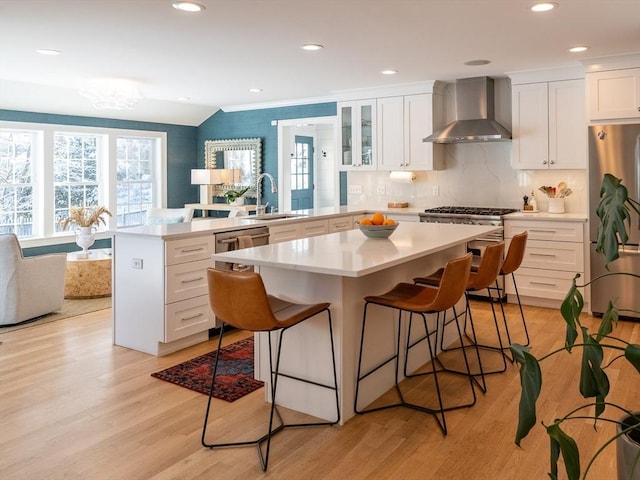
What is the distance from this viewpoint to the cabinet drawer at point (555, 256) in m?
5.13

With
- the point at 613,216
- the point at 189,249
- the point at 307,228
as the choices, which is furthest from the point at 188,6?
the point at 613,216

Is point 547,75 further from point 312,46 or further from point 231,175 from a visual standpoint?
point 231,175

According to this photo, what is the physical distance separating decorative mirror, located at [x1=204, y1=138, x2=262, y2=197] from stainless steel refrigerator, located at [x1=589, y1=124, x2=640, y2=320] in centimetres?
470

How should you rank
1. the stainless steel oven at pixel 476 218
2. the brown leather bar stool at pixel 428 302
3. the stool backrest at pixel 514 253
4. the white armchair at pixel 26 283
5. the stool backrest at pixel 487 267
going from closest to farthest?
the brown leather bar stool at pixel 428 302 → the stool backrest at pixel 487 267 → the stool backrest at pixel 514 253 → the white armchair at pixel 26 283 → the stainless steel oven at pixel 476 218

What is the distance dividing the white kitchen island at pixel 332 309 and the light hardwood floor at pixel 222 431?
0.68 ft

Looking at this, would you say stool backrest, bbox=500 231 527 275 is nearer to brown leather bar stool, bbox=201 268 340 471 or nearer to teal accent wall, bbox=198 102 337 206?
brown leather bar stool, bbox=201 268 340 471

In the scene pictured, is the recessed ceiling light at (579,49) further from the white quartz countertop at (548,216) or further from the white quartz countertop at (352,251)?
the white quartz countertop at (352,251)

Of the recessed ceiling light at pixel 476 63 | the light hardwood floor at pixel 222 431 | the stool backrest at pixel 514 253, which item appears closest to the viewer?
the light hardwood floor at pixel 222 431

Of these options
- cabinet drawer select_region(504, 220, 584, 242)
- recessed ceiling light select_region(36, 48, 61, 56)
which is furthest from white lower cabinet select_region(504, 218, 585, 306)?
recessed ceiling light select_region(36, 48, 61, 56)

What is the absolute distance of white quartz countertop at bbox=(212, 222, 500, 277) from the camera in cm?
261

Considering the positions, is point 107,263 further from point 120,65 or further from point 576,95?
point 576,95

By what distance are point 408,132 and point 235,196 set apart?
3.01 metres

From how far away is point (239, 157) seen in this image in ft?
27.6

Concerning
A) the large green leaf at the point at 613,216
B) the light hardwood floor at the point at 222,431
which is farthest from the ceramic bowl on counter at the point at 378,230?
the large green leaf at the point at 613,216
